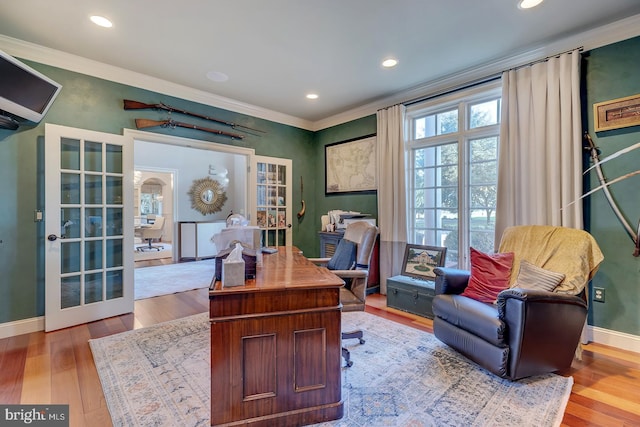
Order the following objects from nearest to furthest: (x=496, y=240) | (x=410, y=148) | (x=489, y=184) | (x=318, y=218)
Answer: (x=496, y=240) → (x=489, y=184) → (x=410, y=148) → (x=318, y=218)

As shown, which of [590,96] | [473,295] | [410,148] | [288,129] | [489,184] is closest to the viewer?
[473,295]

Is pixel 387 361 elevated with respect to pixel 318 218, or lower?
lower

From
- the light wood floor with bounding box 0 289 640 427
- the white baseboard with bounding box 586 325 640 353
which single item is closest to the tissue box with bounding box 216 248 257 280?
the light wood floor with bounding box 0 289 640 427

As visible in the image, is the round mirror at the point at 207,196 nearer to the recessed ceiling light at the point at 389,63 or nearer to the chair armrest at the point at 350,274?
the recessed ceiling light at the point at 389,63

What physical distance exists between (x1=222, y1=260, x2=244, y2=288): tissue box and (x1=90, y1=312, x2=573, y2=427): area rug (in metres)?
0.80

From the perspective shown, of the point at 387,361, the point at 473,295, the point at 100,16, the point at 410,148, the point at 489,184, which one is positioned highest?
the point at 100,16

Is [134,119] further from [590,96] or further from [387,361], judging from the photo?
[590,96]

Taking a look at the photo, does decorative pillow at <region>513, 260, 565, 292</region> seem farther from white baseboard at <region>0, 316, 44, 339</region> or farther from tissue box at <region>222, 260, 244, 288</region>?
white baseboard at <region>0, 316, 44, 339</region>

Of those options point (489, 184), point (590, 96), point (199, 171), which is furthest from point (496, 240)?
point (199, 171)

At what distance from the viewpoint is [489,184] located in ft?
10.4

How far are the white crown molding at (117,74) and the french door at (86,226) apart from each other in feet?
2.13

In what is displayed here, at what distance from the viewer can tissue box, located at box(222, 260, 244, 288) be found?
142cm

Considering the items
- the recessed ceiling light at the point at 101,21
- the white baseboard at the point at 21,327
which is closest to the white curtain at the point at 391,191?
the recessed ceiling light at the point at 101,21

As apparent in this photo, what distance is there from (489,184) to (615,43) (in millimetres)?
1481
